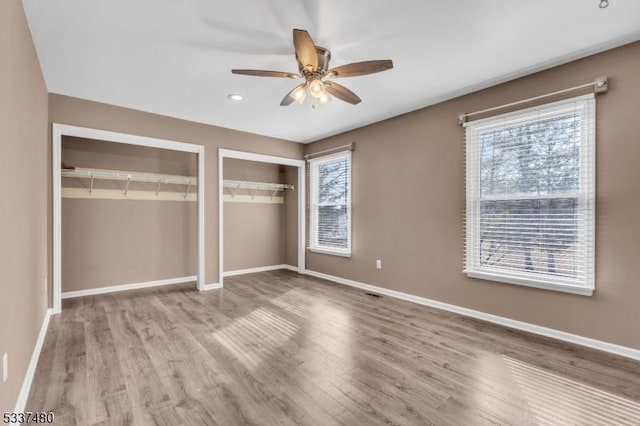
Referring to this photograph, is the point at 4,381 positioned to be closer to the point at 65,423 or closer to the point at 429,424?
the point at 65,423

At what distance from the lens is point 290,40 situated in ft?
8.39

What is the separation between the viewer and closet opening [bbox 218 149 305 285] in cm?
590

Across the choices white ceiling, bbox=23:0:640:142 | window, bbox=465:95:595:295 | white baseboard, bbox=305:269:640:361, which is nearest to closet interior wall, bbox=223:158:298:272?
white baseboard, bbox=305:269:640:361

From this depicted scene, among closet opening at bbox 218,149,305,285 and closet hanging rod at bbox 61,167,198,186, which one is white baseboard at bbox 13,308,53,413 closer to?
closet hanging rod at bbox 61,167,198,186

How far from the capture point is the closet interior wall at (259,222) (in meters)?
5.94

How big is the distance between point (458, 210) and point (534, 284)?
110cm

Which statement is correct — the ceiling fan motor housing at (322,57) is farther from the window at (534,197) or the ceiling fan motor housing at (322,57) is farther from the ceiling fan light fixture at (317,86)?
the window at (534,197)

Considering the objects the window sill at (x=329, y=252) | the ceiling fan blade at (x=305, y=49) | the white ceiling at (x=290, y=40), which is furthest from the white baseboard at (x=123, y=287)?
the ceiling fan blade at (x=305, y=49)

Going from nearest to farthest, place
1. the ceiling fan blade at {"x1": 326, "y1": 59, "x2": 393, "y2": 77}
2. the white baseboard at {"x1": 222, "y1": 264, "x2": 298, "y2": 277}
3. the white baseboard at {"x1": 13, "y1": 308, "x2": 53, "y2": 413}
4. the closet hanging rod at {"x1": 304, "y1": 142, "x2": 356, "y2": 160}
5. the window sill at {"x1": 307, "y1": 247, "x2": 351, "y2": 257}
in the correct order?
the white baseboard at {"x1": 13, "y1": 308, "x2": 53, "y2": 413} < the ceiling fan blade at {"x1": 326, "y1": 59, "x2": 393, "y2": 77} < the closet hanging rod at {"x1": 304, "y1": 142, "x2": 356, "y2": 160} < the window sill at {"x1": 307, "y1": 247, "x2": 351, "y2": 257} < the white baseboard at {"x1": 222, "y1": 264, "x2": 298, "y2": 277}

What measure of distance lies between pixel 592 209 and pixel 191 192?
541 cm

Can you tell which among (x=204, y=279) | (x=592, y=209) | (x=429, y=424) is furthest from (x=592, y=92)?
(x=204, y=279)

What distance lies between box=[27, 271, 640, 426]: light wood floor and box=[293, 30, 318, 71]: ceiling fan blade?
93.7 inches

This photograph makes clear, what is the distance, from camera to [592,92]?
9.04 feet

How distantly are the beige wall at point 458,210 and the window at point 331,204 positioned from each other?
0.19 m
